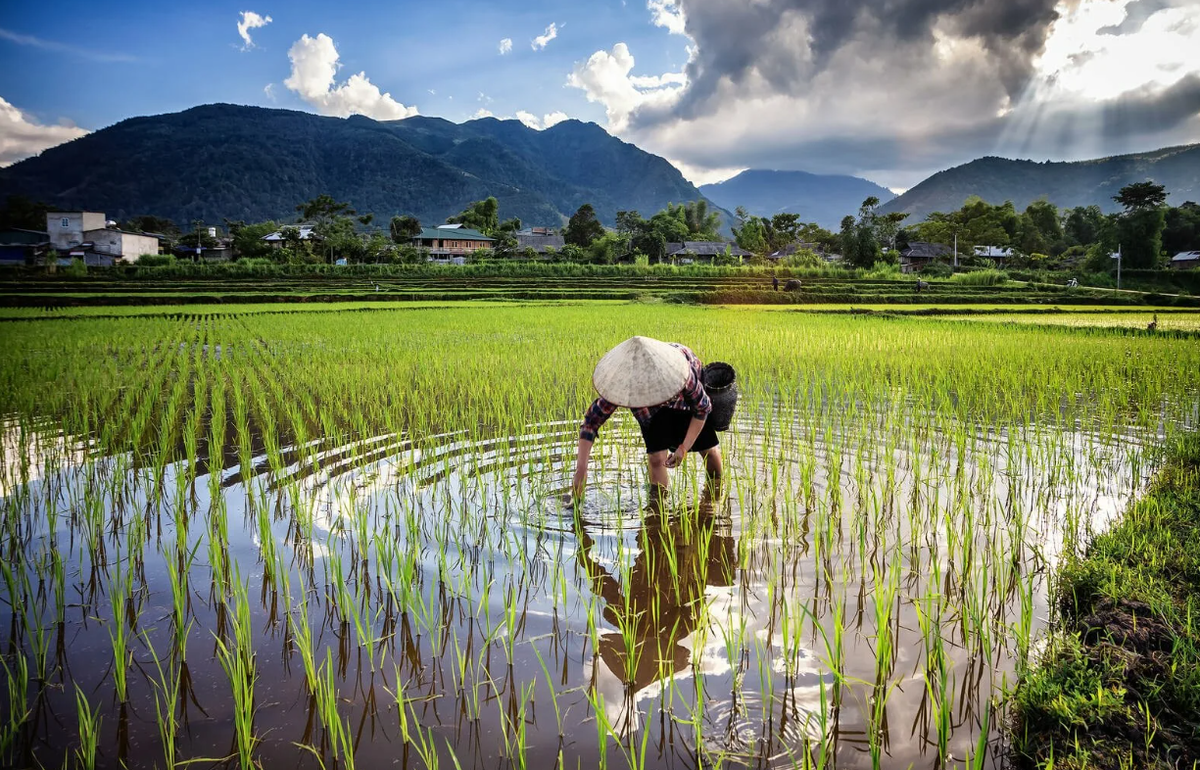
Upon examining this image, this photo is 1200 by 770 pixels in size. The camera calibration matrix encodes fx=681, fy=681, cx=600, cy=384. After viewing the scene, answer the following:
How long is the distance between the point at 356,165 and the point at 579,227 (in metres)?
93.7

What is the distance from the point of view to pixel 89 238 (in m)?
41.4

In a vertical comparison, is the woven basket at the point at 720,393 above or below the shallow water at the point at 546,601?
above

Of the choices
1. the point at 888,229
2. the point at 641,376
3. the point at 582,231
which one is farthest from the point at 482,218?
the point at 641,376

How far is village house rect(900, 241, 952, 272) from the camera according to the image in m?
51.6

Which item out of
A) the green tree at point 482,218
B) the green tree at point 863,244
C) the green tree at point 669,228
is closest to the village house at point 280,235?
the green tree at point 482,218

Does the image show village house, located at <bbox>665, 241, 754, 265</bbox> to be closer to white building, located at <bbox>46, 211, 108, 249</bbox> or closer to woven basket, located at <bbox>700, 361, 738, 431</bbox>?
white building, located at <bbox>46, 211, 108, 249</bbox>

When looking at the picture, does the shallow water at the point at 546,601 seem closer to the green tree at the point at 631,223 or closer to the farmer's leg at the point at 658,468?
the farmer's leg at the point at 658,468

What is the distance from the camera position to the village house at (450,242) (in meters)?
55.7

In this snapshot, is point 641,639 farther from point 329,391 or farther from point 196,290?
point 196,290

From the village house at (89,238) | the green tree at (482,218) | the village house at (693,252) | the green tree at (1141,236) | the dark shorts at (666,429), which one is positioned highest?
the green tree at (482,218)

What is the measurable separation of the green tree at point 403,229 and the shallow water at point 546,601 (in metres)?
54.4

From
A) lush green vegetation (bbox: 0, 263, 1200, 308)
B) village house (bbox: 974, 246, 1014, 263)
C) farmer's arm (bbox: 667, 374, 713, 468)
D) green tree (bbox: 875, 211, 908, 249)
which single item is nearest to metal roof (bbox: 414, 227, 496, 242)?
lush green vegetation (bbox: 0, 263, 1200, 308)

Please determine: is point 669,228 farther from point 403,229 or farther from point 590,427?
point 590,427

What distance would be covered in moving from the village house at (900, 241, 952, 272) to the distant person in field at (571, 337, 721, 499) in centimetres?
5361
